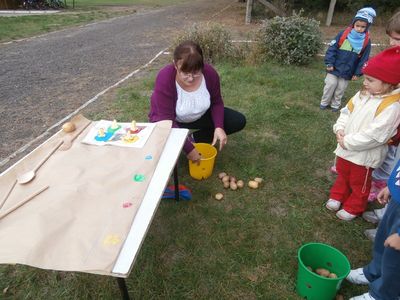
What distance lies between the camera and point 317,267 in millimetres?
1951

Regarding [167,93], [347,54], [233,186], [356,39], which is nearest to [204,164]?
[233,186]

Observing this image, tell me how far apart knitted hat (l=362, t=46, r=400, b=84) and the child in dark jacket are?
85.4 inches

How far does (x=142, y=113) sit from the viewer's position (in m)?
4.14

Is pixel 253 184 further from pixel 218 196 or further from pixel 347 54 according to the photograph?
pixel 347 54

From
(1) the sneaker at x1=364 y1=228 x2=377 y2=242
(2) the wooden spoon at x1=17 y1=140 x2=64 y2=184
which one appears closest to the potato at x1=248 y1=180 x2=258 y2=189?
(1) the sneaker at x1=364 y1=228 x2=377 y2=242

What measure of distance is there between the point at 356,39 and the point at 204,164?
267 cm

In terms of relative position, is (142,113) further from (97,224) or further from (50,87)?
(97,224)

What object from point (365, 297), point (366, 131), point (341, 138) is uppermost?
point (366, 131)

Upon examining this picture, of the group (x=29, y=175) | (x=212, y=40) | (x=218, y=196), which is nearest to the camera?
(x=29, y=175)

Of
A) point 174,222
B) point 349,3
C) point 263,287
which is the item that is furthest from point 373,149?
point 349,3

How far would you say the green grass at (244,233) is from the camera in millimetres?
2008

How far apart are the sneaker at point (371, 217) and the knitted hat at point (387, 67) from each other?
1.10 meters

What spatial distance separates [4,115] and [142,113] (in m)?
1.95

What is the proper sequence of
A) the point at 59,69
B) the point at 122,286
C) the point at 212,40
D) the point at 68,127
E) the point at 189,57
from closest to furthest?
the point at 122,286 < the point at 68,127 < the point at 189,57 < the point at 212,40 < the point at 59,69
